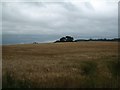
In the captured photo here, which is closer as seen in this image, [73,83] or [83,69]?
[73,83]

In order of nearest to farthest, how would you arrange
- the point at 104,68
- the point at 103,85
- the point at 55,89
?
the point at 55,89
the point at 103,85
the point at 104,68

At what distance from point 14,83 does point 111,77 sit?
17.9ft

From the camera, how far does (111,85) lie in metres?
15.5

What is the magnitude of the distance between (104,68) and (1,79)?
309 inches

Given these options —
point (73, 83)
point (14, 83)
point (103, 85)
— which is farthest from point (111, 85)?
point (14, 83)

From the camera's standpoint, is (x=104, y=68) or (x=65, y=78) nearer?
(x=65, y=78)

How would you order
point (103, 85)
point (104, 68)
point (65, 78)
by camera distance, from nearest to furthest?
point (103, 85) < point (65, 78) < point (104, 68)

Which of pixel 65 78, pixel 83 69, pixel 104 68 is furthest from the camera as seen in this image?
pixel 104 68

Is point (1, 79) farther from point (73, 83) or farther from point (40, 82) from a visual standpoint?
point (73, 83)

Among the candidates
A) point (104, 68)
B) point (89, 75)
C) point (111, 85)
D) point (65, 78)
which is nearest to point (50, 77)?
point (65, 78)

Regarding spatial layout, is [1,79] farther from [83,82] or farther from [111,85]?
[111,85]

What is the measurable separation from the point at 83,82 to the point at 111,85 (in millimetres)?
1244

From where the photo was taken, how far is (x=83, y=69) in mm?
19688

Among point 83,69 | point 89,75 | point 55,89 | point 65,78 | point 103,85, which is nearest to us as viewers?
point 55,89
